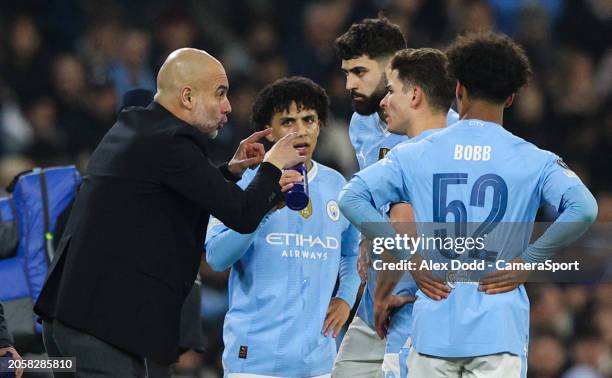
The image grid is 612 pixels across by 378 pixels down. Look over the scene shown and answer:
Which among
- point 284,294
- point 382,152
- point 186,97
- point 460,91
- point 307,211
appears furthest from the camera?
point 382,152

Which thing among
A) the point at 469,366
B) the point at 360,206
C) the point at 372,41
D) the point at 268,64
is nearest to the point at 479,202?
the point at 360,206

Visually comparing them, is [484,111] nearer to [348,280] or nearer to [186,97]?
[186,97]

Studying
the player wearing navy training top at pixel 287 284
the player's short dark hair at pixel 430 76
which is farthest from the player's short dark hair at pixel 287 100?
the player's short dark hair at pixel 430 76

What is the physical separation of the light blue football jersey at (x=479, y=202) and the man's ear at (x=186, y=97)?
0.81 m

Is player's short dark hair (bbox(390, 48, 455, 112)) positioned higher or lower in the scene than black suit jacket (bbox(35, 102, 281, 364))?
higher

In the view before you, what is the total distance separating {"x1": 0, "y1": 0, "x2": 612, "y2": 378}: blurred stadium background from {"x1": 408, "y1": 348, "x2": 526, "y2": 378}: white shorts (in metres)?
4.46

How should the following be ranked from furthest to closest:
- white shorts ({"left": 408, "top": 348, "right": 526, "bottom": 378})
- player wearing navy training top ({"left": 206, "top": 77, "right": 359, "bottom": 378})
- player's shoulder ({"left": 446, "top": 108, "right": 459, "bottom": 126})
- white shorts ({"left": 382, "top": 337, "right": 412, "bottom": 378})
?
1. player's shoulder ({"left": 446, "top": 108, "right": 459, "bottom": 126})
2. player wearing navy training top ({"left": 206, "top": 77, "right": 359, "bottom": 378})
3. white shorts ({"left": 382, "top": 337, "right": 412, "bottom": 378})
4. white shorts ({"left": 408, "top": 348, "right": 526, "bottom": 378})

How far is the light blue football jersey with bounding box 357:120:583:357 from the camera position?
3.84 m

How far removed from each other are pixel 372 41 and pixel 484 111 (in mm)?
1507

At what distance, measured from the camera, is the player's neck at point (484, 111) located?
4035 millimetres

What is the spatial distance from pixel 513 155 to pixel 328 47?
5.59m

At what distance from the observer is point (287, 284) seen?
15.6ft

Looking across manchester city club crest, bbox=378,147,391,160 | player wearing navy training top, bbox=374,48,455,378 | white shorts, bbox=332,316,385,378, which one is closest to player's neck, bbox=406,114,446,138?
player wearing navy training top, bbox=374,48,455,378

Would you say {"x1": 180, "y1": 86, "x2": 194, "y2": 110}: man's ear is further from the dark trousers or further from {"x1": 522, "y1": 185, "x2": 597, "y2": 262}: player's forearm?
{"x1": 522, "y1": 185, "x2": 597, "y2": 262}: player's forearm
